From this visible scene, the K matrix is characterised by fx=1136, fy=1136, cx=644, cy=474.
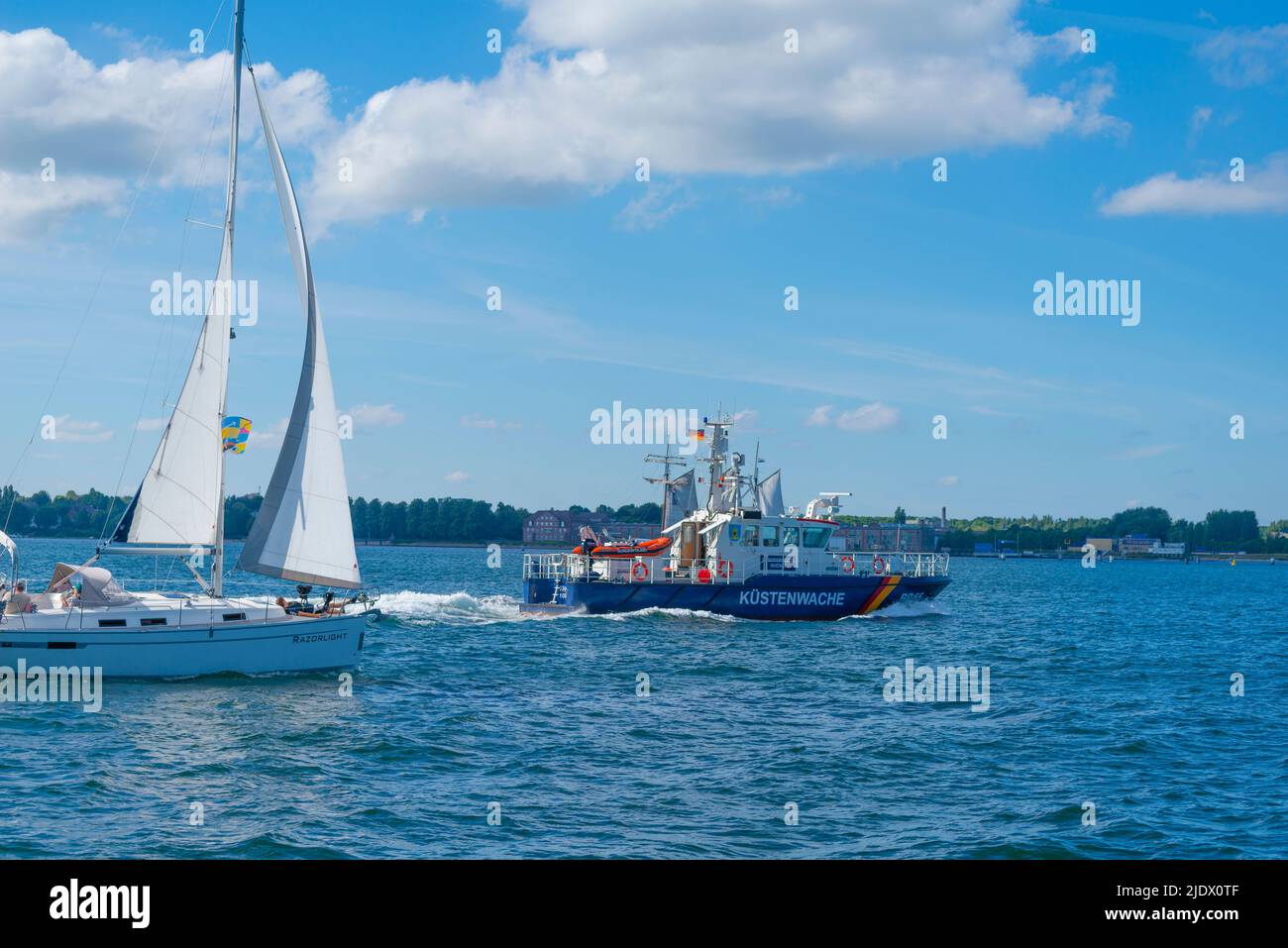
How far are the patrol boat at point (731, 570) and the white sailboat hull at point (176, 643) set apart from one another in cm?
2171

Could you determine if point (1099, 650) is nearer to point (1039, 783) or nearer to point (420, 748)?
point (1039, 783)

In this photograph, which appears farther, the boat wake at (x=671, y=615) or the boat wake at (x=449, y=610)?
the boat wake at (x=449, y=610)

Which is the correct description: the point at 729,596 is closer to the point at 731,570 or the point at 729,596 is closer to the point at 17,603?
the point at 731,570

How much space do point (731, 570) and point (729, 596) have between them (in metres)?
1.36

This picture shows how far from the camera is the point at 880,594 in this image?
5212 cm

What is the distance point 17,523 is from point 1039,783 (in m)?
192

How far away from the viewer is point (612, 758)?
20859 mm

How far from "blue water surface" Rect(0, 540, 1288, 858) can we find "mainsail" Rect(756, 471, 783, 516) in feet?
53.1

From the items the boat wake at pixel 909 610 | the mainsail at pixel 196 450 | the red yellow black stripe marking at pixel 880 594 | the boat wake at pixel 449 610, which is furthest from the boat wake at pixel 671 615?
the mainsail at pixel 196 450

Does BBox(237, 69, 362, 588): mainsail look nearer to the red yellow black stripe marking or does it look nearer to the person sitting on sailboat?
the person sitting on sailboat

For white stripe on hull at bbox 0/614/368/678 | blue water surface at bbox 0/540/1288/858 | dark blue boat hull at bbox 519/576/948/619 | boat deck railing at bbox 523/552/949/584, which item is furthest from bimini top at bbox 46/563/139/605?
dark blue boat hull at bbox 519/576/948/619

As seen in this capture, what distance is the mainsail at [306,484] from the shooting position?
29.2m

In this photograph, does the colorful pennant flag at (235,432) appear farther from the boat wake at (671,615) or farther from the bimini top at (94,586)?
the boat wake at (671,615)
